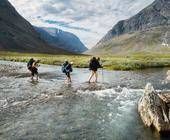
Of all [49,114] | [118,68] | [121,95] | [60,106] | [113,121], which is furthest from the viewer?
[118,68]

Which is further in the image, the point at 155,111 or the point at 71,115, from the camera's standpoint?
the point at 71,115

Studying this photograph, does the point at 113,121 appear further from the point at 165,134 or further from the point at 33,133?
the point at 33,133

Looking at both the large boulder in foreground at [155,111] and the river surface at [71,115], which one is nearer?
the river surface at [71,115]

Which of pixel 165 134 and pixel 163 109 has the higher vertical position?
pixel 163 109

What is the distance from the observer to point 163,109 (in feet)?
61.3

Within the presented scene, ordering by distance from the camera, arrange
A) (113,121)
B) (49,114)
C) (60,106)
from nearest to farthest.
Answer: (113,121) < (49,114) < (60,106)

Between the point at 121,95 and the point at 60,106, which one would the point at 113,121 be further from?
the point at 121,95

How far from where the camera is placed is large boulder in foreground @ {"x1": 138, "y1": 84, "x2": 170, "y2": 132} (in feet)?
58.1

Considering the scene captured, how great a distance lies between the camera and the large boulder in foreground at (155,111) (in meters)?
17.7

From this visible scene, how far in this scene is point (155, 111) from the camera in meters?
18.4

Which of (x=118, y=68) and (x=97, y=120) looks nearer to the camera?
(x=97, y=120)

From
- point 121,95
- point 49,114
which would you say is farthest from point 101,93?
point 49,114

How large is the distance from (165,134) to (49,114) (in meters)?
7.83

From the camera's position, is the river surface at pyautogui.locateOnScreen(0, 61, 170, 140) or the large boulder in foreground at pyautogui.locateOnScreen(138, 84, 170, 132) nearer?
the river surface at pyautogui.locateOnScreen(0, 61, 170, 140)
